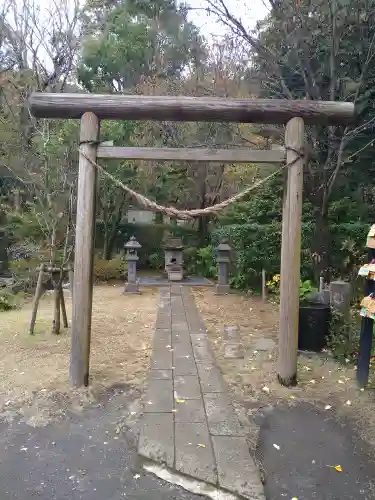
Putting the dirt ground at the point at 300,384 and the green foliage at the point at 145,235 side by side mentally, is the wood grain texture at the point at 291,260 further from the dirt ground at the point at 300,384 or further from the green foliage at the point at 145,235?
the green foliage at the point at 145,235

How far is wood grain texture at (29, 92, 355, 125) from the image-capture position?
3.50 m

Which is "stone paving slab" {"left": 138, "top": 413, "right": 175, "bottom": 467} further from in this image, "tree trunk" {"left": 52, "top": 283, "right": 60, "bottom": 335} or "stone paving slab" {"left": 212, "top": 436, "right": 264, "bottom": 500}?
"tree trunk" {"left": 52, "top": 283, "right": 60, "bottom": 335}

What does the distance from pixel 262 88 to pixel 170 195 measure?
724 centimetres

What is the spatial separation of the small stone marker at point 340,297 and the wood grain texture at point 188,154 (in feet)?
7.74

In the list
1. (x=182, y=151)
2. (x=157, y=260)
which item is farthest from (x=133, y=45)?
(x=182, y=151)

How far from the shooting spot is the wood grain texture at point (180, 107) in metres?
3.50

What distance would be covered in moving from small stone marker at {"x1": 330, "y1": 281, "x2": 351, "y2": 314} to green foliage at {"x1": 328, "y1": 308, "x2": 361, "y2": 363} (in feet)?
0.50

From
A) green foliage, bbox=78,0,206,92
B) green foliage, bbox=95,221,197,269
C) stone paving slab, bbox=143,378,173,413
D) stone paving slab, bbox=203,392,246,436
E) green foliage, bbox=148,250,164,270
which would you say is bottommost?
stone paving slab, bbox=143,378,173,413


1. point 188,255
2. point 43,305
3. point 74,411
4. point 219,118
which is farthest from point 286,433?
point 188,255

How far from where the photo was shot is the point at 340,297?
16.9 ft

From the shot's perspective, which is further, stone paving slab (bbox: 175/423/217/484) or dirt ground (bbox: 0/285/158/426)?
dirt ground (bbox: 0/285/158/426)

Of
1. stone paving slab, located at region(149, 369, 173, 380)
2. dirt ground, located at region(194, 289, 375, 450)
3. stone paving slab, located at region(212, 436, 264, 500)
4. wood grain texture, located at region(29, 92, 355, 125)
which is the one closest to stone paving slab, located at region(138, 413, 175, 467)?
stone paving slab, located at region(212, 436, 264, 500)

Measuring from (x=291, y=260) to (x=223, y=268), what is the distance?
6.15 meters

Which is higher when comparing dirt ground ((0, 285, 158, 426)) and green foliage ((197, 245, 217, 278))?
green foliage ((197, 245, 217, 278))
